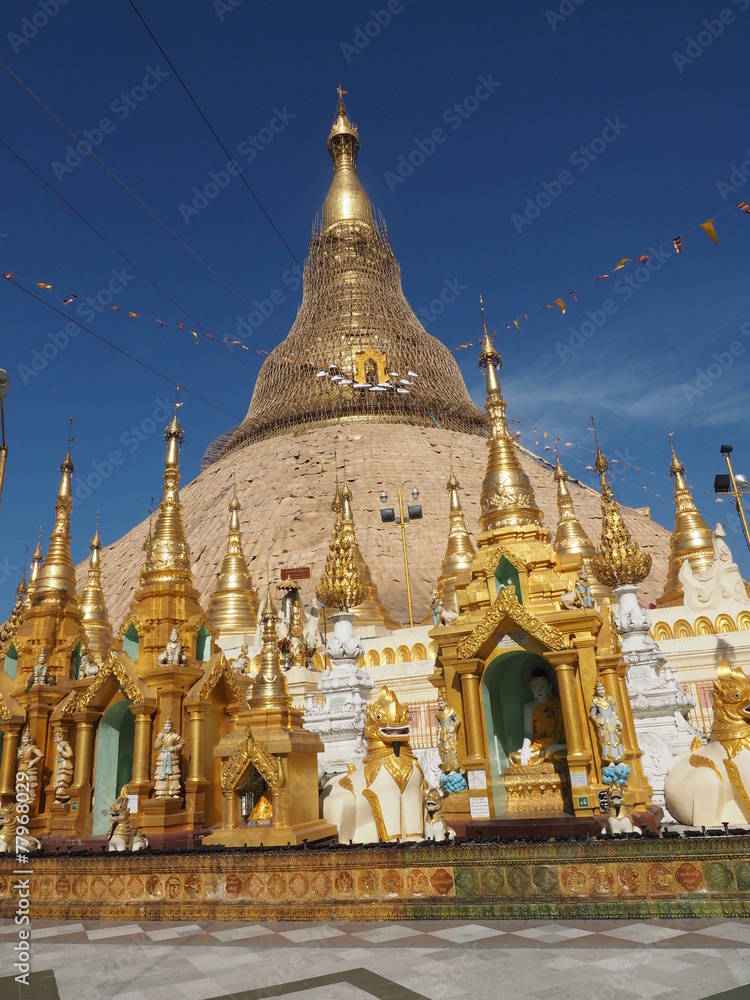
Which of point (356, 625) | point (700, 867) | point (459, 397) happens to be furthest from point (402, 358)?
point (700, 867)

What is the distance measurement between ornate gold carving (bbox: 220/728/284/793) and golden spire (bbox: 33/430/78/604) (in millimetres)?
7373

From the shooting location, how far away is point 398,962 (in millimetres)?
5930

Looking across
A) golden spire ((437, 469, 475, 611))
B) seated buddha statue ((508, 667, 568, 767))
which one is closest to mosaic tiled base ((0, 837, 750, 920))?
seated buddha statue ((508, 667, 568, 767))

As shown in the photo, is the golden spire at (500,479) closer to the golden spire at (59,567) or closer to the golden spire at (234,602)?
the golden spire at (59,567)

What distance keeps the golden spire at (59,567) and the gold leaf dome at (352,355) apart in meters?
33.6

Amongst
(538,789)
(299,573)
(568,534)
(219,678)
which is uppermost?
(299,573)

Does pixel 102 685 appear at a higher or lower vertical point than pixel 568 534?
lower

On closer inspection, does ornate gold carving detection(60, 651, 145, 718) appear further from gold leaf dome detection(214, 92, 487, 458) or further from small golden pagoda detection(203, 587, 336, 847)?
gold leaf dome detection(214, 92, 487, 458)

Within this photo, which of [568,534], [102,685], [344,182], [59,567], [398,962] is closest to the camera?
[398,962]

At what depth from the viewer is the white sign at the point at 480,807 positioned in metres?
9.71

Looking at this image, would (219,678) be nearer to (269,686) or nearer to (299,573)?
(269,686)

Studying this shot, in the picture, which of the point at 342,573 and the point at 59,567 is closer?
the point at 59,567

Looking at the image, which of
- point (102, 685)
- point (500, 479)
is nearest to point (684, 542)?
point (500, 479)

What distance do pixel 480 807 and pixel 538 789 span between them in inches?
35.0
